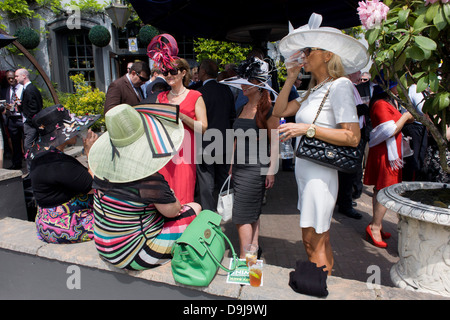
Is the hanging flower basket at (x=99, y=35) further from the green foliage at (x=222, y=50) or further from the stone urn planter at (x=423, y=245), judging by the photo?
the stone urn planter at (x=423, y=245)

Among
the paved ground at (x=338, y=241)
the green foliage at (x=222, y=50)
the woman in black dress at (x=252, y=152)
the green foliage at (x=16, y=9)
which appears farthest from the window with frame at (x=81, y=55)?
the woman in black dress at (x=252, y=152)

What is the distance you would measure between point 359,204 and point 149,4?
161 inches

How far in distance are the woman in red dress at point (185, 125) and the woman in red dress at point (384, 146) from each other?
6.02 feet

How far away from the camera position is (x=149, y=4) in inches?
149

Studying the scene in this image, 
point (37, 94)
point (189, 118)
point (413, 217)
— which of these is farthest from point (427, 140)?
point (37, 94)

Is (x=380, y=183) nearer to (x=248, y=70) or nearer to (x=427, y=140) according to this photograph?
(x=427, y=140)

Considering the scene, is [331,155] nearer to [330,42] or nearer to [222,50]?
[330,42]

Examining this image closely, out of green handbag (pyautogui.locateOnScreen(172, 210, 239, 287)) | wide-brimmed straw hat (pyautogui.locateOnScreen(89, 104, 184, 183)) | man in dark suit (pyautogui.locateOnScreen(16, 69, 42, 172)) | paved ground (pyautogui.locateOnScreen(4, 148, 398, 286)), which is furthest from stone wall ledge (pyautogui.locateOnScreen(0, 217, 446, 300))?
man in dark suit (pyautogui.locateOnScreen(16, 69, 42, 172))

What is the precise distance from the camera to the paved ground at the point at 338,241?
3.08 meters

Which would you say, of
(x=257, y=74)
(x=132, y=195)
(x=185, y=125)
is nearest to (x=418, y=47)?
(x=257, y=74)

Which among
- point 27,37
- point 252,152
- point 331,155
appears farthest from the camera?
point 27,37

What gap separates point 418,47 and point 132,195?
1.82 meters

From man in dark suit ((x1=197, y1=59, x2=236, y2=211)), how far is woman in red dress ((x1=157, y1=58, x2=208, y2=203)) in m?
0.63

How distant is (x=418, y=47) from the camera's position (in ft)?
5.41
